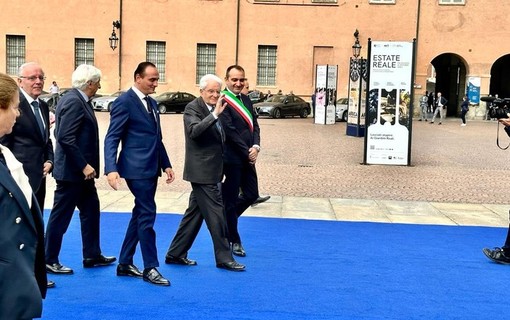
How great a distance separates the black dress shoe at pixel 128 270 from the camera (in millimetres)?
5805

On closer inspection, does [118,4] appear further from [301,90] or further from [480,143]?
[480,143]

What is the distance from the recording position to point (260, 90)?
4169cm

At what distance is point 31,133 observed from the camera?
539 centimetres

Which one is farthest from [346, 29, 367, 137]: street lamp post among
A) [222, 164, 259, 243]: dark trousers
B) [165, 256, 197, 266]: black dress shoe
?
[165, 256, 197, 266]: black dress shoe

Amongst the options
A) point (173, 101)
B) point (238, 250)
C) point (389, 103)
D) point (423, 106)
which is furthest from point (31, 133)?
point (423, 106)

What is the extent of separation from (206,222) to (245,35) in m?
35.5

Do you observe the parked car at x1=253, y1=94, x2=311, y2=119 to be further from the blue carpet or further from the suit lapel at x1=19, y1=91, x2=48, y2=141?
the suit lapel at x1=19, y1=91, x2=48, y2=141

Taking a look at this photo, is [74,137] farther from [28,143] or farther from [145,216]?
[145,216]

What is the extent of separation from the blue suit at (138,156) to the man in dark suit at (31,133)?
0.56m

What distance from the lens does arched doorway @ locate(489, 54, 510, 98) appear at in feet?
150

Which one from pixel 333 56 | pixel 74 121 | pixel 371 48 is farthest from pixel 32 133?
pixel 333 56

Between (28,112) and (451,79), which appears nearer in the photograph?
(28,112)

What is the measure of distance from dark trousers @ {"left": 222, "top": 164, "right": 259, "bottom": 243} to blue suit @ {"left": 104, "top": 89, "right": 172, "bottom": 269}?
108 cm

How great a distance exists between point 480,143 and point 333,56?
1875 centimetres
